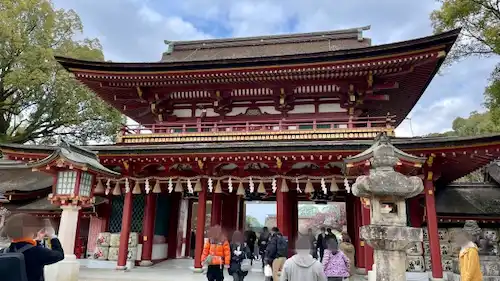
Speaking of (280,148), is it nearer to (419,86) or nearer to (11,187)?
(419,86)

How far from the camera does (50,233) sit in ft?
13.4

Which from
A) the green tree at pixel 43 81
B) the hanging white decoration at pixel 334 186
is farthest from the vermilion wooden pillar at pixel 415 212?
the green tree at pixel 43 81

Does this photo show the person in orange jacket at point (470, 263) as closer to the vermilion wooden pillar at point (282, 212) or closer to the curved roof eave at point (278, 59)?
the vermilion wooden pillar at point (282, 212)

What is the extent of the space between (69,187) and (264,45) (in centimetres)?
1188

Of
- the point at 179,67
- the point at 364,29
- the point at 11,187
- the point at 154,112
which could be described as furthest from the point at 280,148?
the point at 11,187

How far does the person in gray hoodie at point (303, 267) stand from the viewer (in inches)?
153

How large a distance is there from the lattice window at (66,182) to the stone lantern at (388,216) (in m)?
7.89

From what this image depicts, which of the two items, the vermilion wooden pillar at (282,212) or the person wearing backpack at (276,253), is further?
the vermilion wooden pillar at (282,212)

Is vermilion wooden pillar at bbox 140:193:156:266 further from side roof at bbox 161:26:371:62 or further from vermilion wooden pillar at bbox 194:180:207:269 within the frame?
side roof at bbox 161:26:371:62

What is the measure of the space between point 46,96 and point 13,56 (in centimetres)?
326

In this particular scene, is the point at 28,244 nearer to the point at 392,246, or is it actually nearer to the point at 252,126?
the point at 392,246

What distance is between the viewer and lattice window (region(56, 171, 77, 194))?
32.3 ft

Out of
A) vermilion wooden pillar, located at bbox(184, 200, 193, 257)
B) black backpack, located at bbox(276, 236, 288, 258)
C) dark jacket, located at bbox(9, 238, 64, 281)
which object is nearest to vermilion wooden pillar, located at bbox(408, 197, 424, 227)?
black backpack, located at bbox(276, 236, 288, 258)

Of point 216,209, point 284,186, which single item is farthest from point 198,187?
point 284,186
